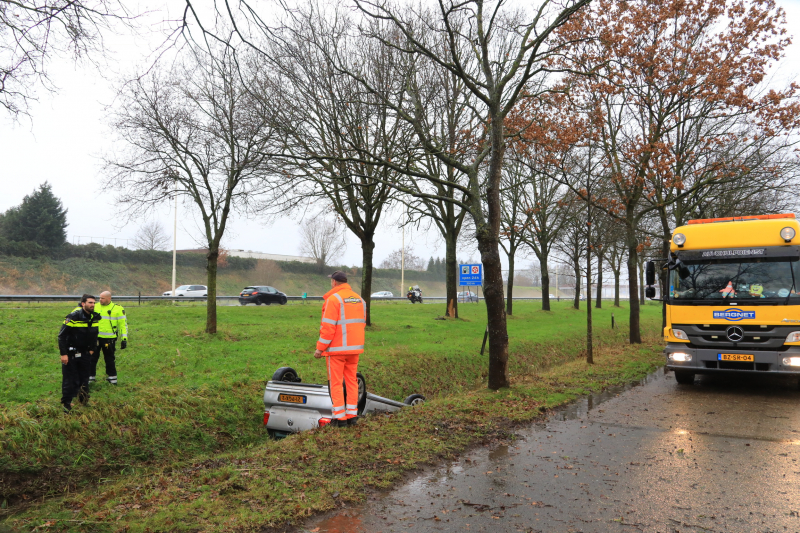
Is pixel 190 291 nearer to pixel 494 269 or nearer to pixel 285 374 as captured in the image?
pixel 285 374

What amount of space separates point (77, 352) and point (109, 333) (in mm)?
1634

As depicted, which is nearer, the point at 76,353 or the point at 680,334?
the point at 76,353

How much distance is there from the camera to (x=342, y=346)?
6812mm

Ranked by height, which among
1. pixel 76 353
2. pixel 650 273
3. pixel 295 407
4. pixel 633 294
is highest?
pixel 650 273

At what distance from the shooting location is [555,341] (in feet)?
63.6

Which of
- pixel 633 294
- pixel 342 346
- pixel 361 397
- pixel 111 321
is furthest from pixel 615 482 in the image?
pixel 633 294

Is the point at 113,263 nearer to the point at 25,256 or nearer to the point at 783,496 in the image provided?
the point at 25,256

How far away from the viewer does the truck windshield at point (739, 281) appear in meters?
9.70

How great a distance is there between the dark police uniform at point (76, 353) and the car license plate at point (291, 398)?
341cm

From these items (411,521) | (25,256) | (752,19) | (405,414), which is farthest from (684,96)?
(25,256)

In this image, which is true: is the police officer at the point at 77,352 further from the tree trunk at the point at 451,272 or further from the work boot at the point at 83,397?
the tree trunk at the point at 451,272

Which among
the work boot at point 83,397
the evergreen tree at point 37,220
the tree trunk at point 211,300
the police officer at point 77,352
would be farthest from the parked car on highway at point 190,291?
the work boot at point 83,397

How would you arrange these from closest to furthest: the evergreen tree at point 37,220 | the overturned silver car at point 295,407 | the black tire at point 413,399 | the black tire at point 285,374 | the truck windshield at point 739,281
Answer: the overturned silver car at point 295,407, the black tire at point 285,374, the black tire at point 413,399, the truck windshield at point 739,281, the evergreen tree at point 37,220

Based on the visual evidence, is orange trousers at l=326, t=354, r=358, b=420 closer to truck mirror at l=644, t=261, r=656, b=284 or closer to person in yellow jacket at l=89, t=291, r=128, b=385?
person in yellow jacket at l=89, t=291, r=128, b=385
